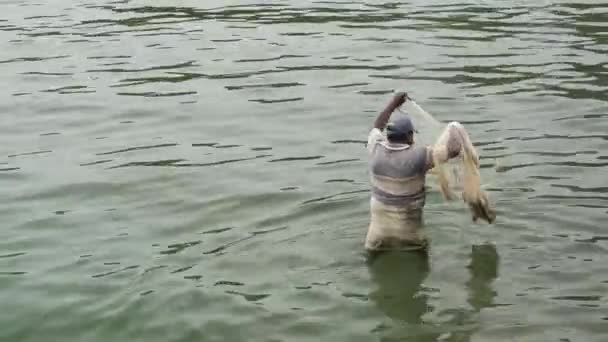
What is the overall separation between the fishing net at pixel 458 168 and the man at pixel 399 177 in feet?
0.10

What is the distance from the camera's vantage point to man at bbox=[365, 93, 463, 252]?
30.1ft

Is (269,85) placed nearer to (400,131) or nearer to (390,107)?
(390,107)

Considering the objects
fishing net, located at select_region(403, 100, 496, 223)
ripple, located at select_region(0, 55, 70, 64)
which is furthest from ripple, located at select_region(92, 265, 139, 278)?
ripple, located at select_region(0, 55, 70, 64)

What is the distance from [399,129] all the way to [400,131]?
0.8 inches

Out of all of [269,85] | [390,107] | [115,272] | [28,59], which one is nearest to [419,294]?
[390,107]

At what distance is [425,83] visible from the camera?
16.2 meters

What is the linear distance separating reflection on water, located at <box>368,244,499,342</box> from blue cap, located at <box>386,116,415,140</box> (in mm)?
1302

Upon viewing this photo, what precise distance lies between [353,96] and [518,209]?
5395mm

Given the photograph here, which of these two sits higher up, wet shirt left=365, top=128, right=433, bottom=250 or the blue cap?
the blue cap

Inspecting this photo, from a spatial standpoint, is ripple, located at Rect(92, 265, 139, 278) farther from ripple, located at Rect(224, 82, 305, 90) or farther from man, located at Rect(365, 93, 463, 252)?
ripple, located at Rect(224, 82, 305, 90)

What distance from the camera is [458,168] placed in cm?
935

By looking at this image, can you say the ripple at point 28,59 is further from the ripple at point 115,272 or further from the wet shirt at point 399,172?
the wet shirt at point 399,172

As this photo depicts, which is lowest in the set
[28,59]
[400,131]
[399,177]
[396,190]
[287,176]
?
[287,176]

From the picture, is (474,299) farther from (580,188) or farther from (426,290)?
(580,188)
